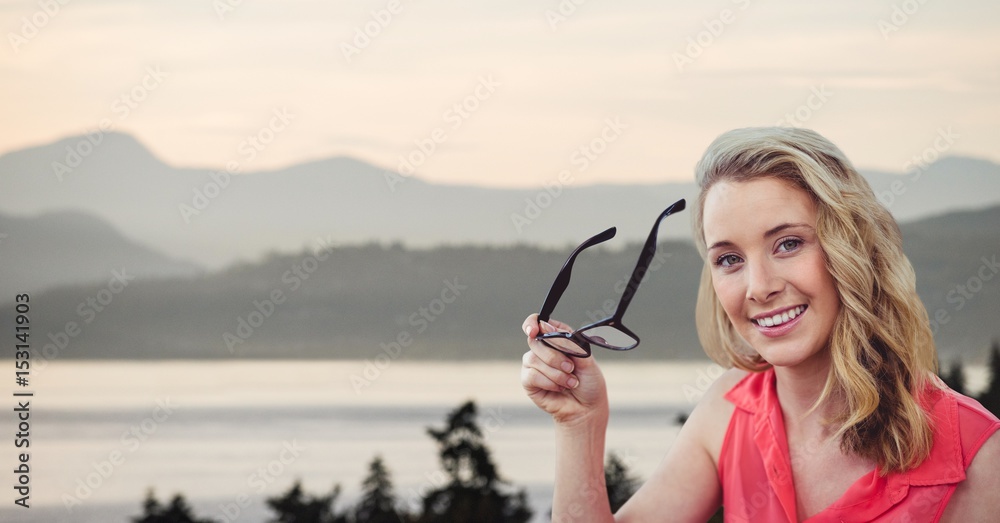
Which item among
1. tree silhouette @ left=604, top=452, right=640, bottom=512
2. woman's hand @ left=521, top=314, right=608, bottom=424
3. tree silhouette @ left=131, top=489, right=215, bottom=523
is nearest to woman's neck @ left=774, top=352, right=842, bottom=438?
woman's hand @ left=521, top=314, right=608, bottom=424

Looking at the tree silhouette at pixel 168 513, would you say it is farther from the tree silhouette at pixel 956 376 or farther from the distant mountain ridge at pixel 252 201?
the tree silhouette at pixel 956 376

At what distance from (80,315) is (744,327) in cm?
507

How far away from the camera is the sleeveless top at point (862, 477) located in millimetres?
1777

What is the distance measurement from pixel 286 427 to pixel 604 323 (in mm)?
4185

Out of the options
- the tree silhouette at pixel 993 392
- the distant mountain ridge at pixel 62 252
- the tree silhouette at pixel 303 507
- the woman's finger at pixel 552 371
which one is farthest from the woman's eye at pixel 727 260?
the distant mountain ridge at pixel 62 252

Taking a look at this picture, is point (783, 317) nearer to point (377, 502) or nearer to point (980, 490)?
point (980, 490)

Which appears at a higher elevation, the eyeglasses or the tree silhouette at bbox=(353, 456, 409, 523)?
the tree silhouette at bbox=(353, 456, 409, 523)

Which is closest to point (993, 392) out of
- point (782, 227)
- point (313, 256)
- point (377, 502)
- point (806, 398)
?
point (377, 502)

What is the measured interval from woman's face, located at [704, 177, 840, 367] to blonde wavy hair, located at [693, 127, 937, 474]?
21 mm

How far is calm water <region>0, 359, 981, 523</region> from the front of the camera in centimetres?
498

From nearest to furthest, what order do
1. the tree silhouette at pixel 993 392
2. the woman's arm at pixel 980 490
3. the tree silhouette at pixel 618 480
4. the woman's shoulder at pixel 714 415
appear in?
the woman's arm at pixel 980 490
the woman's shoulder at pixel 714 415
the tree silhouette at pixel 618 480
the tree silhouette at pixel 993 392

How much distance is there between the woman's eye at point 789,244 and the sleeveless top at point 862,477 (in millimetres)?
399

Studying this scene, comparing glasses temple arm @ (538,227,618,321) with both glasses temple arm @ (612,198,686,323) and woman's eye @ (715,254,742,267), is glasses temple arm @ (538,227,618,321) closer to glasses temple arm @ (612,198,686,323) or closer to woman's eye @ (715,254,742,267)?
glasses temple arm @ (612,198,686,323)

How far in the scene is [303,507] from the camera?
5.05 meters
